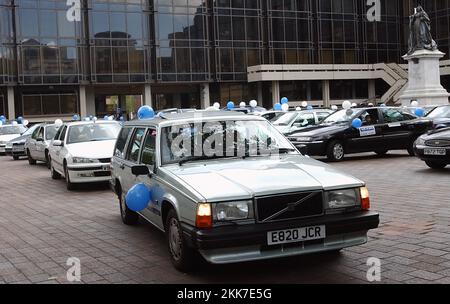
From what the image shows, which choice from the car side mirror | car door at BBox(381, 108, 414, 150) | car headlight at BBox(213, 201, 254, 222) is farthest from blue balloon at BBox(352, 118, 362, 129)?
car headlight at BBox(213, 201, 254, 222)

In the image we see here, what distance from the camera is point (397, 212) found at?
313 inches

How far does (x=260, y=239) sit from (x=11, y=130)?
1013 inches

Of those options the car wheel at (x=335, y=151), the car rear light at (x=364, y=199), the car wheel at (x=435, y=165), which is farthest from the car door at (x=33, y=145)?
the car rear light at (x=364, y=199)

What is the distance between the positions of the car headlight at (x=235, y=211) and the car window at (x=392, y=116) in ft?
40.6

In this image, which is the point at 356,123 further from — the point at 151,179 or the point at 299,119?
the point at 151,179

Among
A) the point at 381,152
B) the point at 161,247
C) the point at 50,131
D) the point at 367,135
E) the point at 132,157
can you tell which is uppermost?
the point at 50,131

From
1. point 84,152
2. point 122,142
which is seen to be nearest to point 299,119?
point 84,152

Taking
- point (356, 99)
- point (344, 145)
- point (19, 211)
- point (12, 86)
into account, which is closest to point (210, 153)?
point (19, 211)

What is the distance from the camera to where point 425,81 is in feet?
92.2

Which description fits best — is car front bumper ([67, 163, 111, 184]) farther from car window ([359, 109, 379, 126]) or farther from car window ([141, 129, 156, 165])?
car window ([359, 109, 379, 126])

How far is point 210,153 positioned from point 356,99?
2183 inches

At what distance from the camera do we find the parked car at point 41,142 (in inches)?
723

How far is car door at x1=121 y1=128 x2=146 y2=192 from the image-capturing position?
23.3ft

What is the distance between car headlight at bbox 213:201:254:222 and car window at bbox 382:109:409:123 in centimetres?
1237
